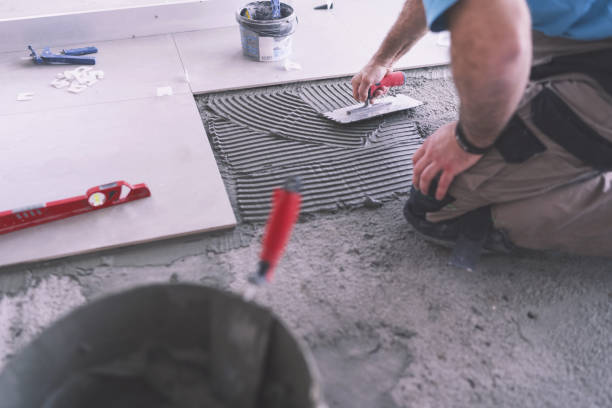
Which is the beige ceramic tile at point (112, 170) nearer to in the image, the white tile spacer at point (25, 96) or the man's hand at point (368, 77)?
the white tile spacer at point (25, 96)

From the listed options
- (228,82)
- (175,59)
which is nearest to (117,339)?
(228,82)

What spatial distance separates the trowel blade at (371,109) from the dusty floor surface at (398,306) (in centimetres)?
60

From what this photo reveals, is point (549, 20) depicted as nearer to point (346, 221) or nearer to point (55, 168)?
point (346, 221)

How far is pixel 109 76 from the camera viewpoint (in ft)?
7.20

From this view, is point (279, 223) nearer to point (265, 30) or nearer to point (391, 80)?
point (391, 80)

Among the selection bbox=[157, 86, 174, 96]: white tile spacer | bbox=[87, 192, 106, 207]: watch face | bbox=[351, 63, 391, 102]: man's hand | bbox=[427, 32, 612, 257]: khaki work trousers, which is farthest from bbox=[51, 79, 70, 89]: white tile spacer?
bbox=[427, 32, 612, 257]: khaki work trousers

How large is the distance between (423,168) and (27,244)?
46.3 inches

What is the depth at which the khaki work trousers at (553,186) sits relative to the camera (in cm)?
112

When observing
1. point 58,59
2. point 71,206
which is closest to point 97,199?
point 71,206

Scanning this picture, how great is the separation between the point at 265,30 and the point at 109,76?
79cm

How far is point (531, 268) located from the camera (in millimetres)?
1335

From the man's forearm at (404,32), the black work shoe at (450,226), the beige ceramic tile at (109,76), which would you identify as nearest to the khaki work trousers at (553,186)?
the black work shoe at (450,226)

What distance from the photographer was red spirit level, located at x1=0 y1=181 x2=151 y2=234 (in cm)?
134

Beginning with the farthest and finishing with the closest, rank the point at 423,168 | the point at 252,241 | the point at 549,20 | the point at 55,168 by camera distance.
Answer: the point at 55,168 → the point at 252,241 → the point at 423,168 → the point at 549,20
